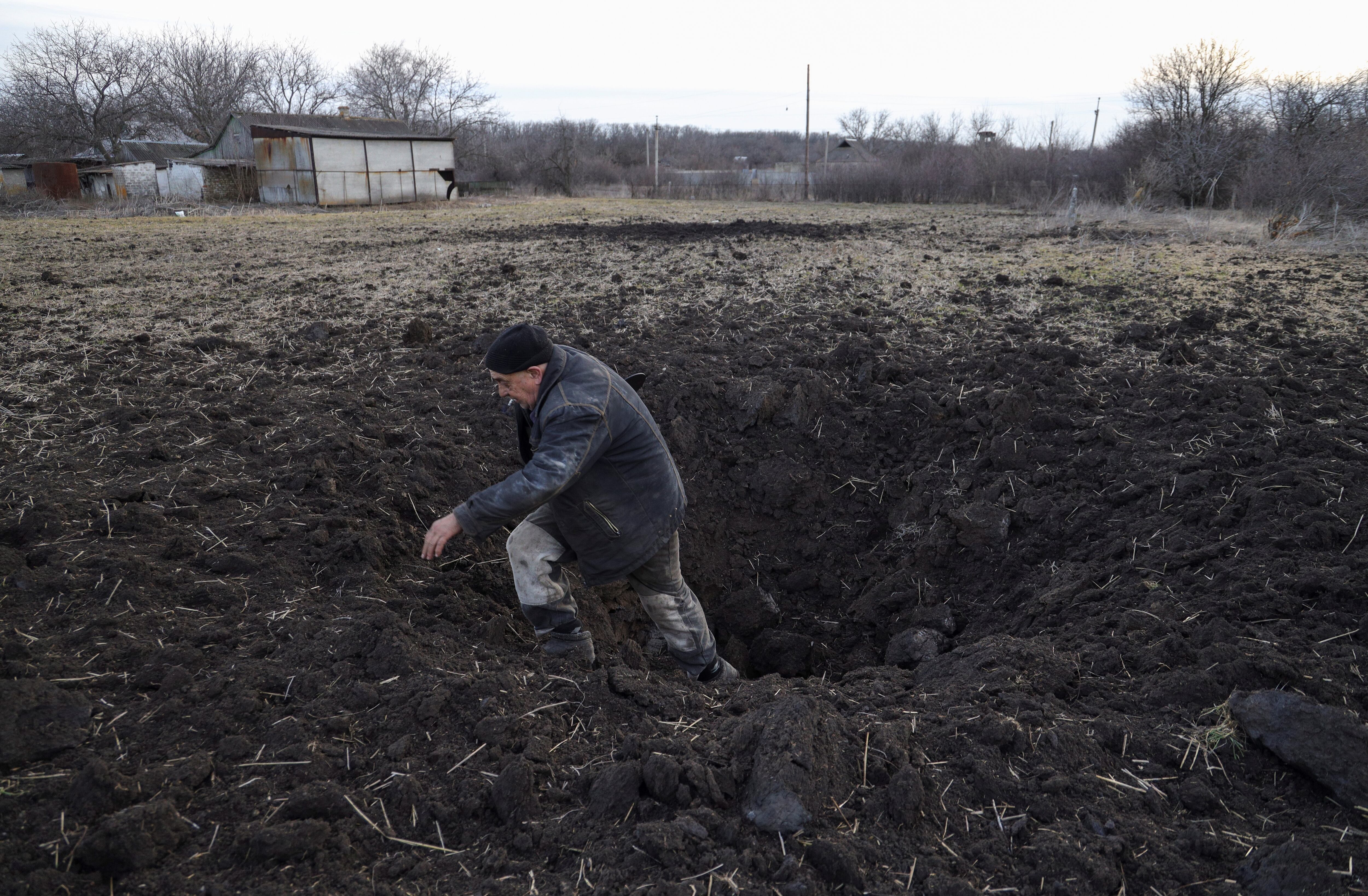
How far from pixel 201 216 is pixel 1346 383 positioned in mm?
23426

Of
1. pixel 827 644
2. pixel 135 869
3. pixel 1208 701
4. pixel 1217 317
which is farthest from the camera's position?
pixel 1217 317

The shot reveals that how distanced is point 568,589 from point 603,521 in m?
0.50

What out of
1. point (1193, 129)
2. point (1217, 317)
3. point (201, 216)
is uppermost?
point (1193, 129)

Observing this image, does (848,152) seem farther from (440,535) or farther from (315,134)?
(440,535)

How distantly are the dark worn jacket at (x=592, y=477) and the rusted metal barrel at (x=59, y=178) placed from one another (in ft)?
110

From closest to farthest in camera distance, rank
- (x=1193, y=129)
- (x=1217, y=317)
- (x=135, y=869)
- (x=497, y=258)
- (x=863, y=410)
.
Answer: (x=135, y=869)
(x=863, y=410)
(x=1217, y=317)
(x=497, y=258)
(x=1193, y=129)

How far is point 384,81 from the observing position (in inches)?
2335

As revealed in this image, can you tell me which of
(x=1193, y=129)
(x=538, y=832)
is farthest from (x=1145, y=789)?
(x=1193, y=129)

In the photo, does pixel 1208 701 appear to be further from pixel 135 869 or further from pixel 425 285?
pixel 425 285

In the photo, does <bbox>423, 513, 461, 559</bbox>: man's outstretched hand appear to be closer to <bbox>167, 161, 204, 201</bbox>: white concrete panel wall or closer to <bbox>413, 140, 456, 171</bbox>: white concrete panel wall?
<bbox>413, 140, 456, 171</bbox>: white concrete panel wall

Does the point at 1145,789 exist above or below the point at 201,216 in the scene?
below

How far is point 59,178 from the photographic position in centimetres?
2855

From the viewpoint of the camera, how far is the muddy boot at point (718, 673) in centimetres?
423

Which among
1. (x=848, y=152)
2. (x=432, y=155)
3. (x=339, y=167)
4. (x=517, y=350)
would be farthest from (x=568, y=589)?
(x=848, y=152)
